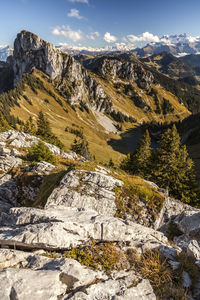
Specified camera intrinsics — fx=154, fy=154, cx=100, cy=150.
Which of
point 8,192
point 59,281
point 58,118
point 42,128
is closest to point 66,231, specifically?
point 59,281

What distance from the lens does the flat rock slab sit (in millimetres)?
7727

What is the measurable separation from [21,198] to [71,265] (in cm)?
1653

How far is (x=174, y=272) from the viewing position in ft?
24.5

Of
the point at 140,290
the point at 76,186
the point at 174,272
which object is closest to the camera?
the point at 140,290

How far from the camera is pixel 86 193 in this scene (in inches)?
581

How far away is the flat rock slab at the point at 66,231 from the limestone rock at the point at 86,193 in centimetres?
297

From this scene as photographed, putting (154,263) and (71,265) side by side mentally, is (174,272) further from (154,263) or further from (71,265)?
Answer: (71,265)

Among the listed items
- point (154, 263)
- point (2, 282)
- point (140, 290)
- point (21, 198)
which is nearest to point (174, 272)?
point (154, 263)

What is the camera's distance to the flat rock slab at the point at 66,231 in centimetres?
773

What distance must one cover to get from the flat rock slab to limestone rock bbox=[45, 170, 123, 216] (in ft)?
9.73

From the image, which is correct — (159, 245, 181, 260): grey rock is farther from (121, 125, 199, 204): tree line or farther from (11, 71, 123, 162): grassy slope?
(11, 71, 123, 162): grassy slope

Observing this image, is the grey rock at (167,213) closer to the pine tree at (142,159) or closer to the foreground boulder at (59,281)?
the foreground boulder at (59,281)

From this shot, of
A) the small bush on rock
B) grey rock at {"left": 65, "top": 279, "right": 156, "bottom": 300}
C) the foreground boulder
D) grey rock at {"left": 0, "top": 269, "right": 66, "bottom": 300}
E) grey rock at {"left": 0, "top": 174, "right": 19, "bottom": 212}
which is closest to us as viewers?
grey rock at {"left": 0, "top": 269, "right": 66, "bottom": 300}

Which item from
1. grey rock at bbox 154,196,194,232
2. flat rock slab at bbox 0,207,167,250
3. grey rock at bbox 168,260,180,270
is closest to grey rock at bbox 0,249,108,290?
flat rock slab at bbox 0,207,167,250
